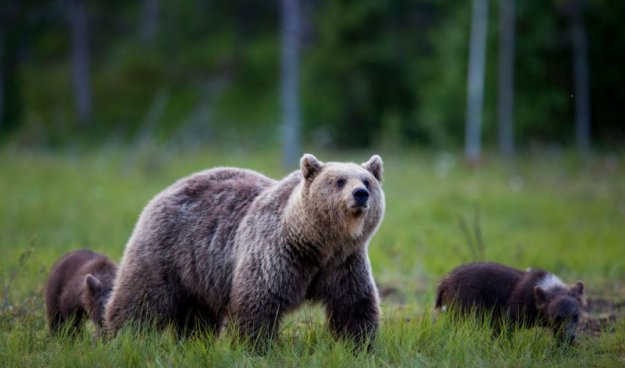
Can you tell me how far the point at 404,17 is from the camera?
36.6 metres

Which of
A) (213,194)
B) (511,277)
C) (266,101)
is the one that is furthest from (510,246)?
(266,101)

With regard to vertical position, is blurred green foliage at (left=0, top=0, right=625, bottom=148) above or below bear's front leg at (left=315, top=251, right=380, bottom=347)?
above

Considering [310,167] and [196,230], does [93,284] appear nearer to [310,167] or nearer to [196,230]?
[196,230]

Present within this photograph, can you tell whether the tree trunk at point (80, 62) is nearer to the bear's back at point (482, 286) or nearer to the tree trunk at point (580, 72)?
the tree trunk at point (580, 72)

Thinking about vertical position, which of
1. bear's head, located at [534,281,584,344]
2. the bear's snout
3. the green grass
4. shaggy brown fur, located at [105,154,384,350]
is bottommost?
the green grass

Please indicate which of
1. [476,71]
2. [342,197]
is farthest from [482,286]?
[476,71]

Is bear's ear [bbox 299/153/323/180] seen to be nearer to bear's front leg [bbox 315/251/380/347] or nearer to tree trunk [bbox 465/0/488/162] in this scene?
bear's front leg [bbox 315/251/380/347]

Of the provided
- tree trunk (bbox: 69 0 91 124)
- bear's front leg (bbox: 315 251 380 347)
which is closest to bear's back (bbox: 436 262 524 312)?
bear's front leg (bbox: 315 251 380 347)

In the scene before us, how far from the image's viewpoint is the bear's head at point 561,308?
22.9 ft

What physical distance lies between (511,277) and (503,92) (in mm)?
19669

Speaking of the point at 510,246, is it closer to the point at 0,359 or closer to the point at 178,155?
the point at 0,359

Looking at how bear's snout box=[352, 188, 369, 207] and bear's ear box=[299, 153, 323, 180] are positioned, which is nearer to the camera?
bear's snout box=[352, 188, 369, 207]

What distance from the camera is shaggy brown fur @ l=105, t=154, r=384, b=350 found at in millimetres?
6504

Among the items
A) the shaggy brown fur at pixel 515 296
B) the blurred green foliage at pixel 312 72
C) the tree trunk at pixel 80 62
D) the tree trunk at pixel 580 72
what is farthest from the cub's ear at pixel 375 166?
the tree trunk at pixel 80 62
